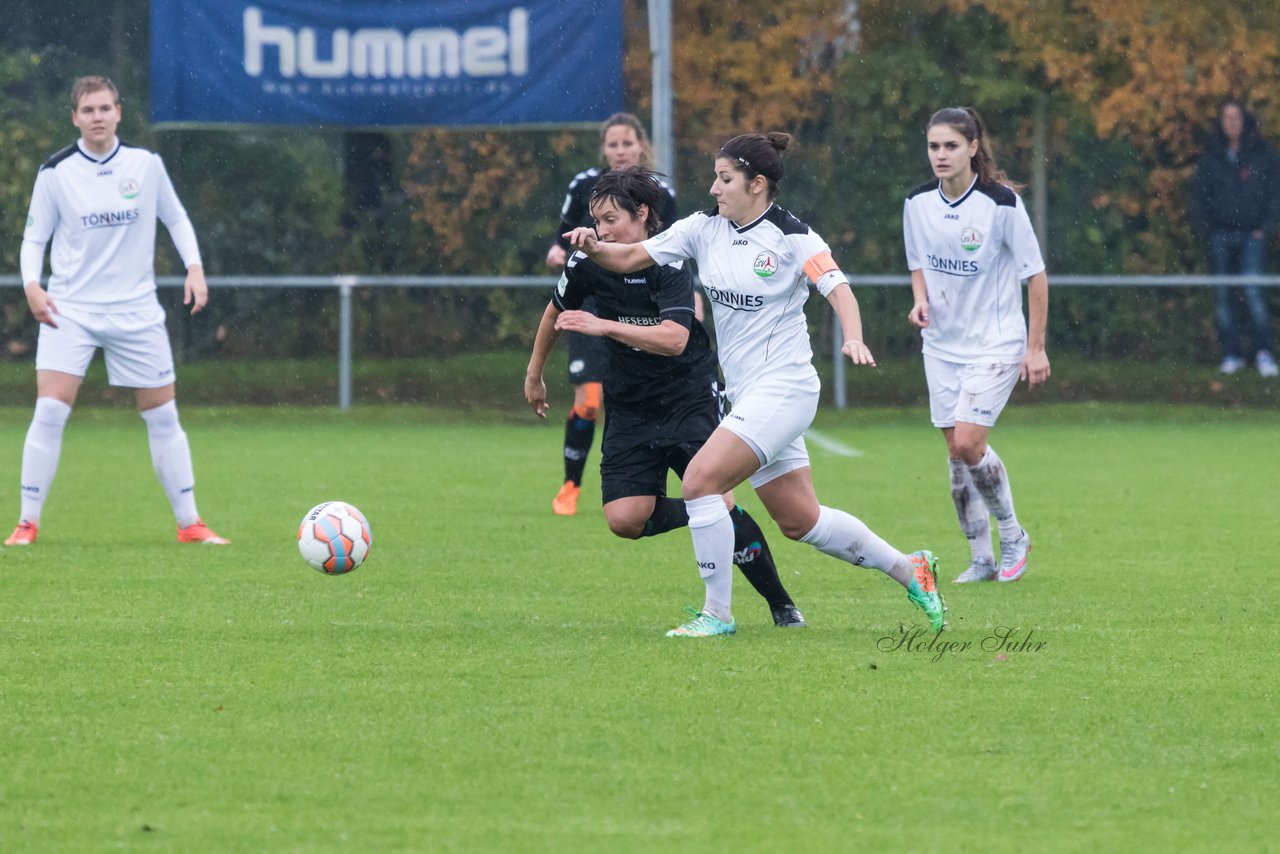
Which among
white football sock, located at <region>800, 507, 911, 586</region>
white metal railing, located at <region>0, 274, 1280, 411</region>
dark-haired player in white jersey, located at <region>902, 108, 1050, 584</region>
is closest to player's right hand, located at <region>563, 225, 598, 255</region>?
white football sock, located at <region>800, 507, 911, 586</region>

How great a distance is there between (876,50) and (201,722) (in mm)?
14516

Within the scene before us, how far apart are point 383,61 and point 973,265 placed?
10456 millimetres

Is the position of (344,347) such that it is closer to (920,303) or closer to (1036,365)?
(920,303)

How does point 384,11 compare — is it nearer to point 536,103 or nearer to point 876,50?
point 536,103

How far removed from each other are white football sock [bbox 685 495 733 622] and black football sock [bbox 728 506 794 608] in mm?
218

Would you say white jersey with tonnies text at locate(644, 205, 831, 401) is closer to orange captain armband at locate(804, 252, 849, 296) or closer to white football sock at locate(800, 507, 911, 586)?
orange captain armband at locate(804, 252, 849, 296)

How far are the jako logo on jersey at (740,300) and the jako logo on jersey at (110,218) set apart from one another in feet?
12.4

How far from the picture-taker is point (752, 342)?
641 centimetres

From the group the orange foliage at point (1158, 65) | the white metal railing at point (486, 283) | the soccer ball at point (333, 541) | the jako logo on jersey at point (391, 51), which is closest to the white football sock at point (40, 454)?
the soccer ball at point (333, 541)

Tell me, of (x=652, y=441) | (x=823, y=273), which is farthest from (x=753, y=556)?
(x=823, y=273)

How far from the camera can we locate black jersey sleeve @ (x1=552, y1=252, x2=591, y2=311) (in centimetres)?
680

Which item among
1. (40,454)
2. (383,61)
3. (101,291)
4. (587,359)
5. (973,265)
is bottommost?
(40,454)

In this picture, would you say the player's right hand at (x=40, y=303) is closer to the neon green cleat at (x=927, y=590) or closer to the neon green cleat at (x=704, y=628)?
the neon green cleat at (x=704, y=628)

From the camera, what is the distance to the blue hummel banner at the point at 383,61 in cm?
1722
